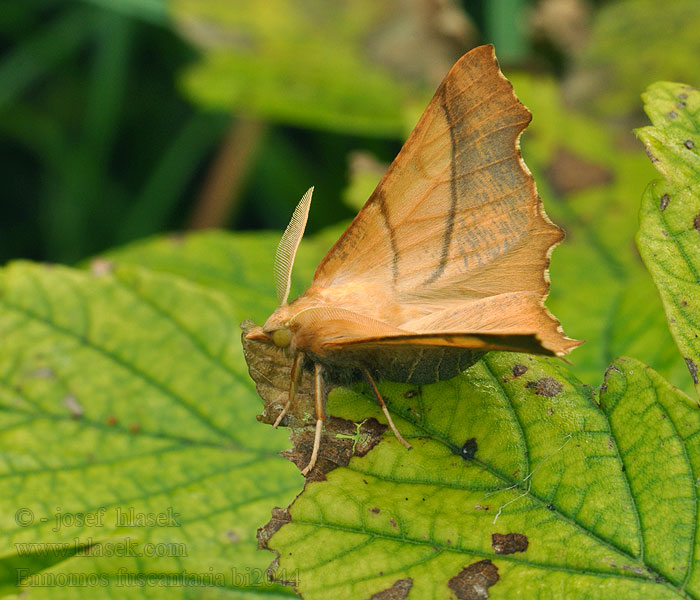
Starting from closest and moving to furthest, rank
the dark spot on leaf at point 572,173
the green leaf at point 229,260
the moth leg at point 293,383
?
the moth leg at point 293,383 → the green leaf at point 229,260 → the dark spot on leaf at point 572,173

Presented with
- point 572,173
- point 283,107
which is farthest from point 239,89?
point 572,173

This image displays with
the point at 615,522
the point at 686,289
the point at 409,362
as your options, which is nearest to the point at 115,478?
the point at 409,362

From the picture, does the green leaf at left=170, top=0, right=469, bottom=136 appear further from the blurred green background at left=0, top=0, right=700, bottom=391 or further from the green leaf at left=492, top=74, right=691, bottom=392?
the green leaf at left=492, top=74, right=691, bottom=392

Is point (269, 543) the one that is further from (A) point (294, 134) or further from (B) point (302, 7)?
(A) point (294, 134)

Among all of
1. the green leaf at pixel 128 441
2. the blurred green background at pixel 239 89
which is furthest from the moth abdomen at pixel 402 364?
the blurred green background at pixel 239 89

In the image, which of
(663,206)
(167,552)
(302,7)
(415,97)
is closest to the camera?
(663,206)

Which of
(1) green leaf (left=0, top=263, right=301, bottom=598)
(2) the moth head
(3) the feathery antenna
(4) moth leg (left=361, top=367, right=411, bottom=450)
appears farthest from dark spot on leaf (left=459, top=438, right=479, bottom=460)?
(1) green leaf (left=0, top=263, right=301, bottom=598)

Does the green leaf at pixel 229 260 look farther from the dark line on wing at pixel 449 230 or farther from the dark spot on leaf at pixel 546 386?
the dark spot on leaf at pixel 546 386

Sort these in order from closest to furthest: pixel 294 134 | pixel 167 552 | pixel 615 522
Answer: pixel 615 522
pixel 167 552
pixel 294 134
